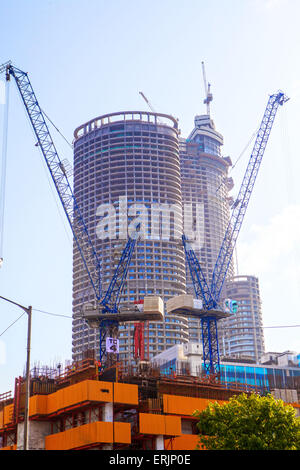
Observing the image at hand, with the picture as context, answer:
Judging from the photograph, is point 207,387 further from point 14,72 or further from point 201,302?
point 14,72

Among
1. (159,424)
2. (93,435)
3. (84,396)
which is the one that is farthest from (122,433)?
(84,396)

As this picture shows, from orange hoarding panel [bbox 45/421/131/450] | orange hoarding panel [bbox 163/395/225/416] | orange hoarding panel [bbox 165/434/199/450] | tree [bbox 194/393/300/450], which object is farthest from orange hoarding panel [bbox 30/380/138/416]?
tree [bbox 194/393/300/450]

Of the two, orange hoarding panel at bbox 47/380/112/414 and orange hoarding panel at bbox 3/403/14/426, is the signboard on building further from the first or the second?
orange hoarding panel at bbox 47/380/112/414

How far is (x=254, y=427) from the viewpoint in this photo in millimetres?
62906

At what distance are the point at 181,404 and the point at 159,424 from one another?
5711mm

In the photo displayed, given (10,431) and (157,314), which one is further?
(157,314)

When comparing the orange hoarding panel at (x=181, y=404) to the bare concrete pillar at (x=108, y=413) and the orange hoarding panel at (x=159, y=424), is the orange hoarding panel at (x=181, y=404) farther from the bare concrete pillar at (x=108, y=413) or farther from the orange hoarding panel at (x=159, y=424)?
the bare concrete pillar at (x=108, y=413)

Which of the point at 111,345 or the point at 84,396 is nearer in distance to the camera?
the point at 84,396

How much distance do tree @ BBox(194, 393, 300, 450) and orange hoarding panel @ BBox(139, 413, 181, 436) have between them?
57.3 ft

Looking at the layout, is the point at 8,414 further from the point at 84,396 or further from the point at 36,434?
the point at 84,396

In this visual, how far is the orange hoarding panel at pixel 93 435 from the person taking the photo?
255ft
